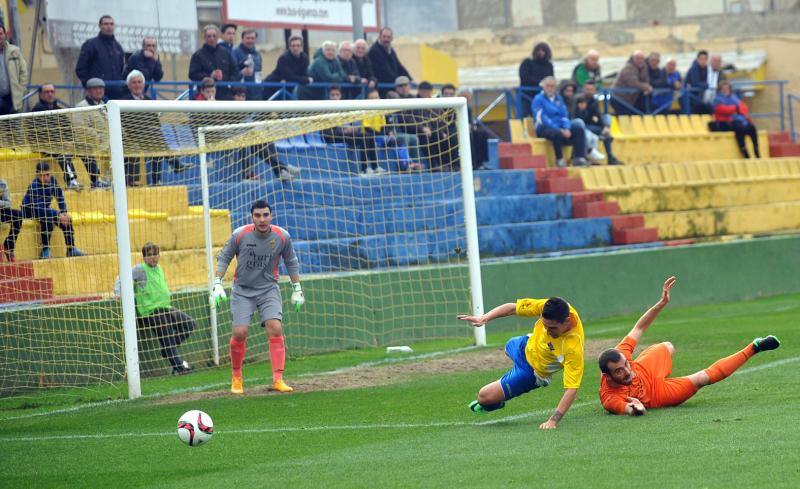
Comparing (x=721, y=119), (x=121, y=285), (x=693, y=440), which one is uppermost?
(x=721, y=119)

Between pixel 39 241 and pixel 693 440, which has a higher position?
pixel 39 241

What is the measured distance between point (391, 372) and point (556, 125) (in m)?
10.9

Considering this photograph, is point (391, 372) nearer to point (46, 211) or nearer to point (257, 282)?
point (257, 282)

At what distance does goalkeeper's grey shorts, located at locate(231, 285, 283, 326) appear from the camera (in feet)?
43.1

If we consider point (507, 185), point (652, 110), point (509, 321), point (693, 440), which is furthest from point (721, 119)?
point (693, 440)

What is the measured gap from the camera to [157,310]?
601 inches

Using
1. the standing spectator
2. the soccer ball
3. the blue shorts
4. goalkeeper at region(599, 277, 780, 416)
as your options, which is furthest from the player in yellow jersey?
the standing spectator

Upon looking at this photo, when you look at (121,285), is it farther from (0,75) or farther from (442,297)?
(442,297)

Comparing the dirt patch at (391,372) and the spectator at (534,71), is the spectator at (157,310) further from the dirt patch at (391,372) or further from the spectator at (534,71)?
the spectator at (534,71)

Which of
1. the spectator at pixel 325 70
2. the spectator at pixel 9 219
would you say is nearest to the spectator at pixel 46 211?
the spectator at pixel 9 219

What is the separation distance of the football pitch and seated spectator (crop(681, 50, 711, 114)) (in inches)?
553

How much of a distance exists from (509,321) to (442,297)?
134 cm

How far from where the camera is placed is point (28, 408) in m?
13.2

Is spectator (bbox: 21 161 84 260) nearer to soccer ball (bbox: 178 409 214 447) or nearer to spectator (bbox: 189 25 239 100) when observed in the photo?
spectator (bbox: 189 25 239 100)
